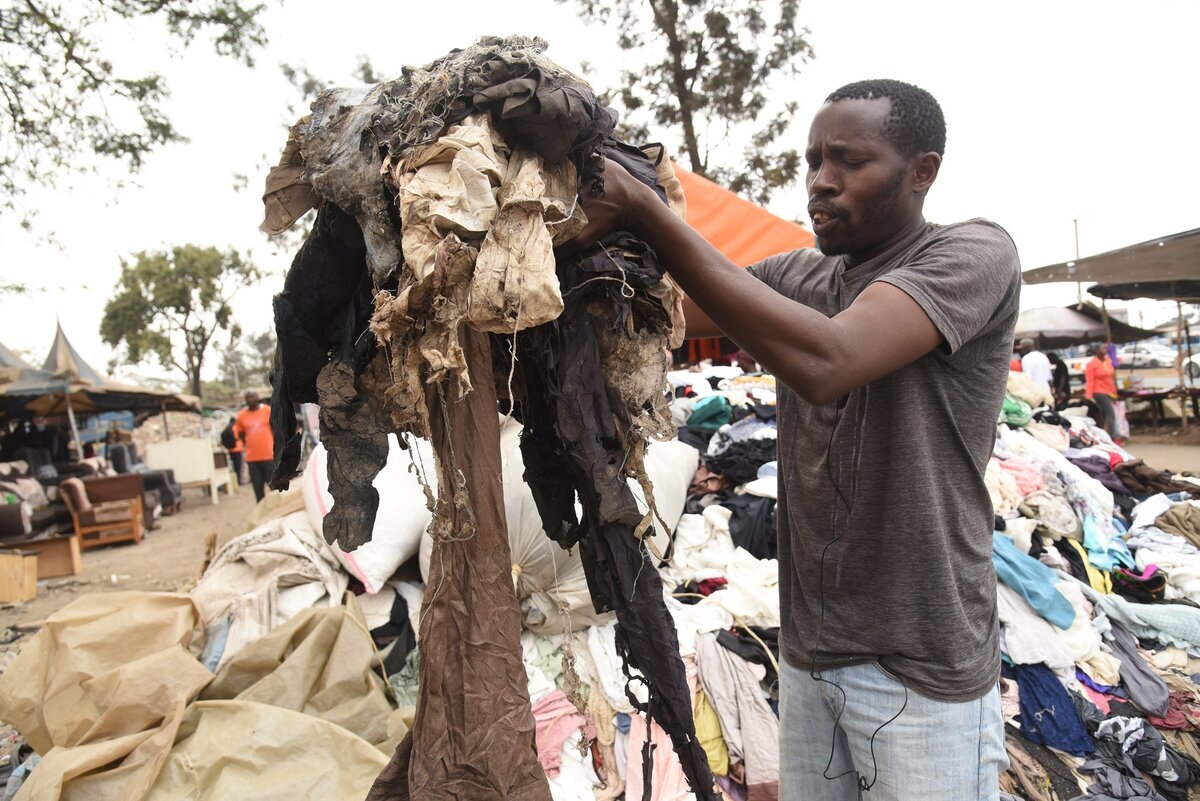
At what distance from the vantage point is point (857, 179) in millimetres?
1196

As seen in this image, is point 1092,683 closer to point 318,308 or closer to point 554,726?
point 554,726

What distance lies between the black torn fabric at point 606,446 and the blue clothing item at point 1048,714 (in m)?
2.57

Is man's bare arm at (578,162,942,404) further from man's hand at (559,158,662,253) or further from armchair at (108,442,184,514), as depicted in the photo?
armchair at (108,442,184,514)

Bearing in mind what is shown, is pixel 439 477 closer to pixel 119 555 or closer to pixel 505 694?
pixel 505 694

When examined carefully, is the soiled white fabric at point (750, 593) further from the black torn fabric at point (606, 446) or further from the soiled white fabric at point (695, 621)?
the black torn fabric at point (606, 446)

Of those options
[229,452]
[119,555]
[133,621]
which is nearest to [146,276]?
[229,452]

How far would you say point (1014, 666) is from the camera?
121 inches

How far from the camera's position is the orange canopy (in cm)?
317

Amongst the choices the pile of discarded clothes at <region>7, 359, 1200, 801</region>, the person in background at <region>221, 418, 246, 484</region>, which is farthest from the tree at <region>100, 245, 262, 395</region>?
the pile of discarded clothes at <region>7, 359, 1200, 801</region>

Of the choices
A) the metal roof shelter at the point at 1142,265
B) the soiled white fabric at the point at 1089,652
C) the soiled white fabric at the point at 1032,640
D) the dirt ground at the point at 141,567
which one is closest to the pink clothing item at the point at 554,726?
the soiled white fabric at the point at 1032,640

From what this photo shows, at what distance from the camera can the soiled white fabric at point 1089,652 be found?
315cm

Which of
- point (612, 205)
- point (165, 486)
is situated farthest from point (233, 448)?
point (612, 205)

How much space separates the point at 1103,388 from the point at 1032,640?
9756 millimetres

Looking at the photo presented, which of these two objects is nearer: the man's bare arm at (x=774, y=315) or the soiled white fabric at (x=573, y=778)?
the man's bare arm at (x=774, y=315)
